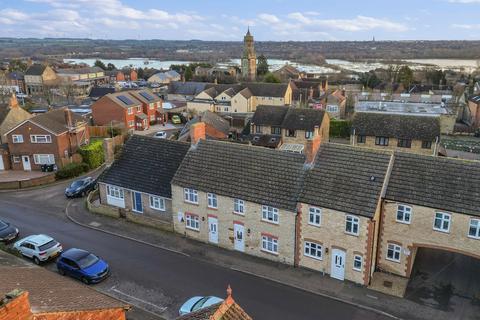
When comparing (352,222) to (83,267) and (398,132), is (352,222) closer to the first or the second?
(83,267)

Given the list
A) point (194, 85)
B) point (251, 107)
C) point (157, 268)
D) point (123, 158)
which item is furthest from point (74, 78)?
point (157, 268)

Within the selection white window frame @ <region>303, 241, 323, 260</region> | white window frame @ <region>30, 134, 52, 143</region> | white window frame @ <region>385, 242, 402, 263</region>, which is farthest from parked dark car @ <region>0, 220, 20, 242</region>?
white window frame @ <region>385, 242, 402, 263</region>

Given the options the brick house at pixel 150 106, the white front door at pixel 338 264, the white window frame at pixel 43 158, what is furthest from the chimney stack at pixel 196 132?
the brick house at pixel 150 106

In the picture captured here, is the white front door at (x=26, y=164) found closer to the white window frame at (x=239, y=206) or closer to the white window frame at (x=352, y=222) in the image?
the white window frame at (x=239, y=206)

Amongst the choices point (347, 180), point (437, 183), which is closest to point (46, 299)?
point (347, 180)

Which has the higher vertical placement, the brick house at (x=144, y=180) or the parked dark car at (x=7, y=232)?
the brick house at (x=144, y=180)
